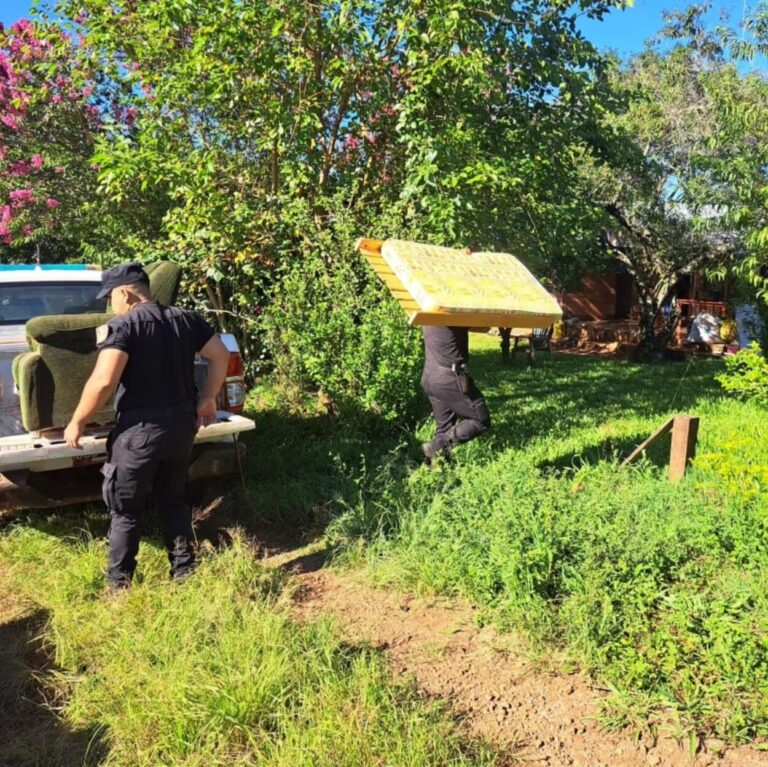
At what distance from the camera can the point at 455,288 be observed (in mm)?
3889

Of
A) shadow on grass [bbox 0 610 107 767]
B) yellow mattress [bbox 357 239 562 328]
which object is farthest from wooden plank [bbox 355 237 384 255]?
shadow on grass [bbox 0 610 107 767]

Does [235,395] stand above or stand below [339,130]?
below

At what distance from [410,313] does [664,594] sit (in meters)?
1.86

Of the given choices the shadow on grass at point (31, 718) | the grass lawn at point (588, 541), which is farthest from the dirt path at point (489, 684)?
the shadow on grass at point (31, 718)

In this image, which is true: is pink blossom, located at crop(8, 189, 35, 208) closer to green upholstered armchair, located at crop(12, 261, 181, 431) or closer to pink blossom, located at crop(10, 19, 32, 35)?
pink blossom, located at crop(10, 19, 32, 35)

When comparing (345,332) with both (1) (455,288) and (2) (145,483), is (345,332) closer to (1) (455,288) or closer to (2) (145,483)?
(1) (455,288)

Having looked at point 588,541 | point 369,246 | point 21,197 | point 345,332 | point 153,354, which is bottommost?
point 588,541

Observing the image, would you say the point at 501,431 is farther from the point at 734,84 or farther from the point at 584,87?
the point at 734,84

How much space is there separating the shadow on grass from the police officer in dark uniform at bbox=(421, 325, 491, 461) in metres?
2.79

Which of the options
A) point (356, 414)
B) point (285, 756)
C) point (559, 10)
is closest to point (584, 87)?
point (559, 10)

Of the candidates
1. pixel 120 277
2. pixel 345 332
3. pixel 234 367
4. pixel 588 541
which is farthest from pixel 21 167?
pixel 588 541

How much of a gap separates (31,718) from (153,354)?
164 cm

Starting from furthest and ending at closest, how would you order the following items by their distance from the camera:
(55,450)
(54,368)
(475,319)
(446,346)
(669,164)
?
(669,164) → (446,346) → (475,319) → (54,368) → (55,450)

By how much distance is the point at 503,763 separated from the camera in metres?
2.37
